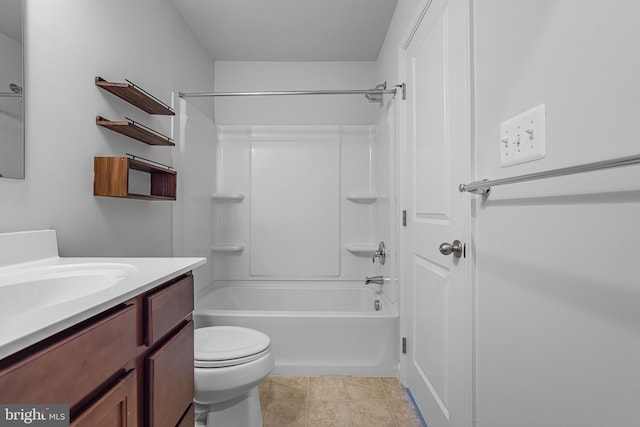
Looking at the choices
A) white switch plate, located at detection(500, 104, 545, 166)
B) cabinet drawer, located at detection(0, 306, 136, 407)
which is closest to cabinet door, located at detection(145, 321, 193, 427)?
cabinet drawer, located at detection(0, 306, 136, 407)

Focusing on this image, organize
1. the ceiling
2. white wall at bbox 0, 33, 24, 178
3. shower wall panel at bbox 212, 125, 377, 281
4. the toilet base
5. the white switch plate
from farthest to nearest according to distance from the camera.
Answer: shower wall panel at bbox 212, 125, 377, 281
the ceiling
the toilet base
white wall at bbox 0, 33, 24, 178
the white switch plate

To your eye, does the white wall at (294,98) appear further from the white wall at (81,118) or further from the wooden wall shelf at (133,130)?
the wooden wall shelf at (133,130)

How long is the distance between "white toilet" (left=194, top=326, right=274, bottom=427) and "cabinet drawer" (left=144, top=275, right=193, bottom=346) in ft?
1.45

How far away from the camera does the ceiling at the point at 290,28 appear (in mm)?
2207

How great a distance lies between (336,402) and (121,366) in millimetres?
1430

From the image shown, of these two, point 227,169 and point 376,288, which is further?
point 227,169

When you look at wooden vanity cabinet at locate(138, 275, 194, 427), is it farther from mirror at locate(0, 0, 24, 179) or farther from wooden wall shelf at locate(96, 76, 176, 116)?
wooden wall shelf at locate(96, 76, 176, 116)

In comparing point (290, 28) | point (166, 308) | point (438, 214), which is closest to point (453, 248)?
point (438, 214)

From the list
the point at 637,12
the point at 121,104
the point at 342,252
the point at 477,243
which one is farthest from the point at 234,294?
the point at 637,12

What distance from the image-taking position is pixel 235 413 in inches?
60.9

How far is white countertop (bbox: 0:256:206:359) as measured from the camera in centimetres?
46

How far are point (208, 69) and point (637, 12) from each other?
2.91m

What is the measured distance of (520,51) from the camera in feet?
2.85

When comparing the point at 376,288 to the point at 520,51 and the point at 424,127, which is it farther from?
the point at 520,51
